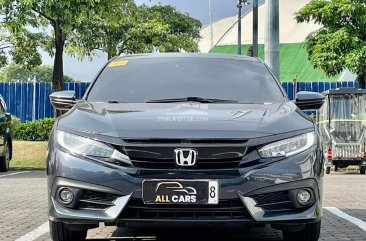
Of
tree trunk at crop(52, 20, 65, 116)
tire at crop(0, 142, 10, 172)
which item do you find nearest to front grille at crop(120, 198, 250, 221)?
tire at crop(0, 142, 10, 172)

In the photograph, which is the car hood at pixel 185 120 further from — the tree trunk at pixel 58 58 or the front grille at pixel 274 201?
the tree trunk at pixel 58 58

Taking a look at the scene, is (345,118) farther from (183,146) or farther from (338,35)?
(183,146)

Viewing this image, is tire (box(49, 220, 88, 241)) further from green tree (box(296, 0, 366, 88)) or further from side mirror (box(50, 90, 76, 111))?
green tree (box(296, 0, 366, 88))

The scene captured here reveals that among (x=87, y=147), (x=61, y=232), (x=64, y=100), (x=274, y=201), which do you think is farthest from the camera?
(x=64, y=100)

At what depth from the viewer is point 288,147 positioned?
541cm

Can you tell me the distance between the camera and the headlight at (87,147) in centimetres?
527

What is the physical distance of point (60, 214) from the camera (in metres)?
5.38

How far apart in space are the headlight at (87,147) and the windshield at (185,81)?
3.15 feet

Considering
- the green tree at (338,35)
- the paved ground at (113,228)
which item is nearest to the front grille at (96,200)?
the paved ground at (113,228)

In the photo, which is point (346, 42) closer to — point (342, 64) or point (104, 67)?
point (342, 64)


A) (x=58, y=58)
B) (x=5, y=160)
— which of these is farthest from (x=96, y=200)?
(x=58, y=58)

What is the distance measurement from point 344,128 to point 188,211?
17.5m

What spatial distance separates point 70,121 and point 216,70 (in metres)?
1.72

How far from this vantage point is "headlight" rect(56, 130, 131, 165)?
17.3ft
